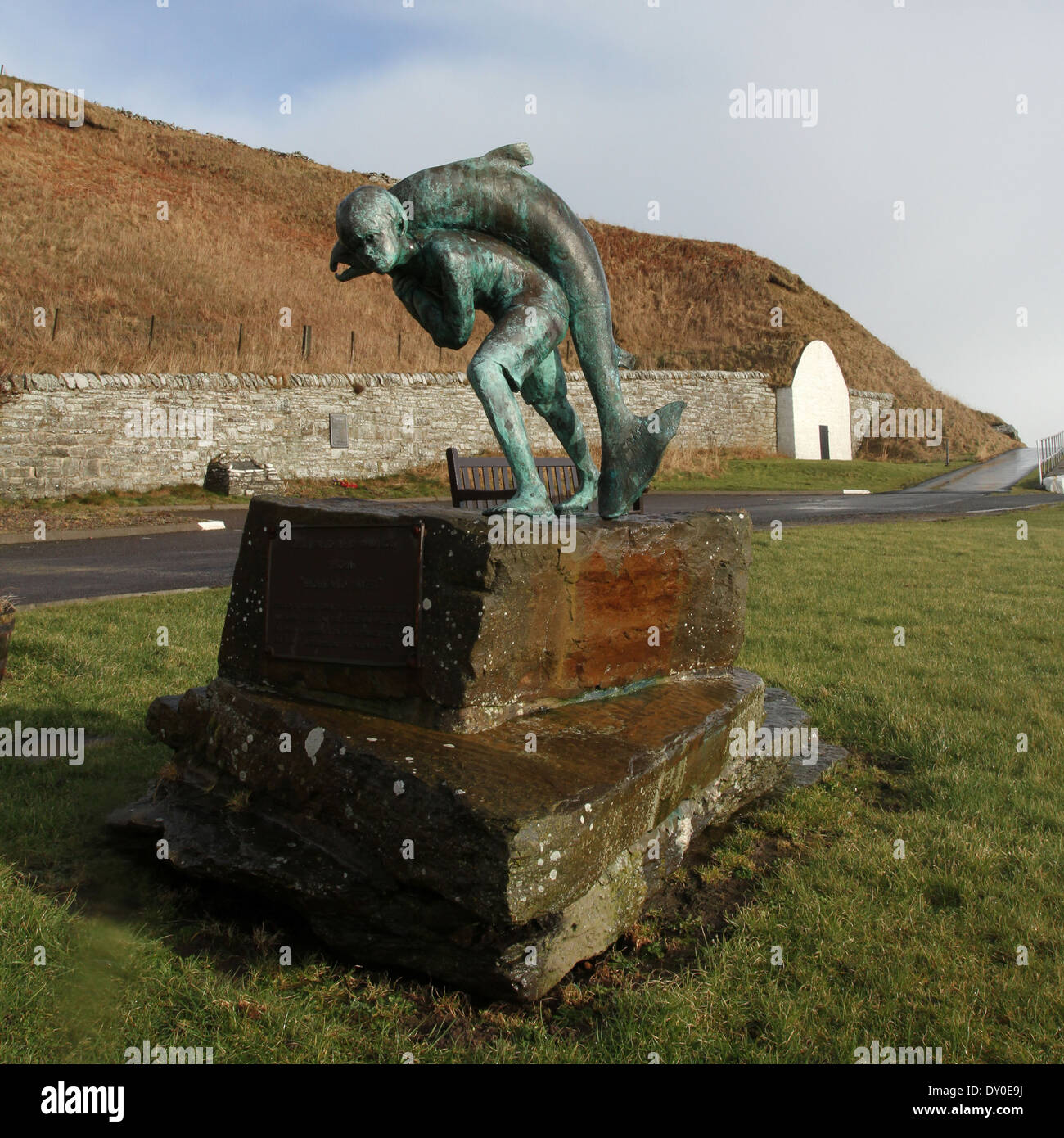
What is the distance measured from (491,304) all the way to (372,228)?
2.14 ft

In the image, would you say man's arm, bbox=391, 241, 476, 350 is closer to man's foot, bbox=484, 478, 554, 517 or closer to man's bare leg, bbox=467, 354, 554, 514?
man's bare leg, bbox=467, 354, 554, 514

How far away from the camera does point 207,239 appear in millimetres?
28672

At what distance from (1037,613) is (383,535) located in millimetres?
6254

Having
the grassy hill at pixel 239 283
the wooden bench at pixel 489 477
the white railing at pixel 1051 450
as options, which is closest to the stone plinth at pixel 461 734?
the wooden bench at pixel 489 477

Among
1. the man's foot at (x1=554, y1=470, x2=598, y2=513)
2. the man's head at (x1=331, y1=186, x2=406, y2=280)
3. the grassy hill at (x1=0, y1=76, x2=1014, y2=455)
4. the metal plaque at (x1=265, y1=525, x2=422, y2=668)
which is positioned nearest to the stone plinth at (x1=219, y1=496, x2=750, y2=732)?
the metal plaque at (x1=265, y1=525, x2=422, y2=668)

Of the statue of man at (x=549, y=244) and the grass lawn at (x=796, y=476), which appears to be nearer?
the statue of man at (x=549, y=244)

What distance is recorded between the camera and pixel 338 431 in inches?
774

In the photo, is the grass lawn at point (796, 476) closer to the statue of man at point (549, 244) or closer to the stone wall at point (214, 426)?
the stone wall at point (214, 426)

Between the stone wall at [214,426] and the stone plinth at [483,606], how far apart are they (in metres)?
14.5

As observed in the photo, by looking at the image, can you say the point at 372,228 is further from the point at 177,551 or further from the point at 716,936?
the point at 177,551

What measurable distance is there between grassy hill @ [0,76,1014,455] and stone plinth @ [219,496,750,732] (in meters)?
15.9

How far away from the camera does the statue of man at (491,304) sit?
3434 millimetres

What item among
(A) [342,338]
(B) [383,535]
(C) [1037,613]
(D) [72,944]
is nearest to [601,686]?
(B) [383,535]
